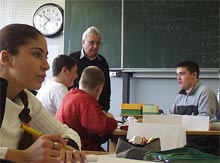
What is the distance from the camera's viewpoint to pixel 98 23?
5.02 meters

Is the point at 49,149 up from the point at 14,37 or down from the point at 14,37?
down

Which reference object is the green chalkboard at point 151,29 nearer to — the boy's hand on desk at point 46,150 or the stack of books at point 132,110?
the stack of books at point 132,110

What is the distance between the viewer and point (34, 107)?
144 cm

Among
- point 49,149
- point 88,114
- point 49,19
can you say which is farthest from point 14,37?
point 49,19

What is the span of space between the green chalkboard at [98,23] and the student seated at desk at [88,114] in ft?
7.27

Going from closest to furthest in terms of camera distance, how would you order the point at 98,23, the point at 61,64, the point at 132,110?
the point at 61,64, the point at 132,110, the point at 98,23

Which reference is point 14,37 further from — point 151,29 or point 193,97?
point 151,29

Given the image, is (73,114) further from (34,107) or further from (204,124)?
(34,107)

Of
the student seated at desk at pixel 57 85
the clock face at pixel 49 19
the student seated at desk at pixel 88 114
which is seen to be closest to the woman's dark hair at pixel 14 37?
the student seated at desk at pixel 88 114

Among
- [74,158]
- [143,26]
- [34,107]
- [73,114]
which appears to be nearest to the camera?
[74,158]

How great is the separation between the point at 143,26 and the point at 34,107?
11.6 ft

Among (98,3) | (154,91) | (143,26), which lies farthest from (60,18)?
(154,91)

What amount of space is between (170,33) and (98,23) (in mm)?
1022

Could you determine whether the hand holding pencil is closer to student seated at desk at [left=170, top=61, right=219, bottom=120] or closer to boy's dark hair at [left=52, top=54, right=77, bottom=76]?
boy's dark hair at [left=52, top=54, right=77, bottom=76]
